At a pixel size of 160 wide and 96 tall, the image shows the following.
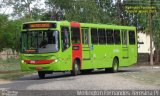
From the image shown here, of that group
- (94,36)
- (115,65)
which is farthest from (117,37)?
(94,36)

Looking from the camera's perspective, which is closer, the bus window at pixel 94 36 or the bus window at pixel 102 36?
the bus window at pixel 94 36

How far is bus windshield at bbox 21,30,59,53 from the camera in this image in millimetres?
28188

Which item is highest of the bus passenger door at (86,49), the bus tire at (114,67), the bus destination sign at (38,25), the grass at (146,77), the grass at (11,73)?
the bus destination sign at (38,25)

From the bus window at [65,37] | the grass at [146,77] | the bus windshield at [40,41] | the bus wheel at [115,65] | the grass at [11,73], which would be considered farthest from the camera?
the bus wheel at [115,65]

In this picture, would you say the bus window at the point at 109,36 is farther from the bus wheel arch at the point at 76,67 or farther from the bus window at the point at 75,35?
the bus wheel arch at the point at 76,67

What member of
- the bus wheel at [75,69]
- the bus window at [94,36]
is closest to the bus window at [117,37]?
the bus window at [94,36]

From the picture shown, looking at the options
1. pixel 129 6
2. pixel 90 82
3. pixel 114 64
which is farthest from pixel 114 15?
pixel 90 82

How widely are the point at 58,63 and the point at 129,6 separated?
31.9 meters

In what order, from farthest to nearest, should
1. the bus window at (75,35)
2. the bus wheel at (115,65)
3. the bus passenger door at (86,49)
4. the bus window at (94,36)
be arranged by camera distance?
the bus wheel at (115,65)
the bus window at (94,36)
the bus passenger door at (86,49)
the bus window at (75,35)

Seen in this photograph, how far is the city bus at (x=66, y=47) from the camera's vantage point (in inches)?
1113

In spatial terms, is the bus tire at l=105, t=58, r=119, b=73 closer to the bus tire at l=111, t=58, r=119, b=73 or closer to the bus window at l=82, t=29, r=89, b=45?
the bus tire at l=111, t=58, r=119, b=73

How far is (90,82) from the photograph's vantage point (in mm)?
22516

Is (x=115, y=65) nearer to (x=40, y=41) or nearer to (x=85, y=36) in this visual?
(x=85, y=36)

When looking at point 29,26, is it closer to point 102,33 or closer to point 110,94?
point 102,33
